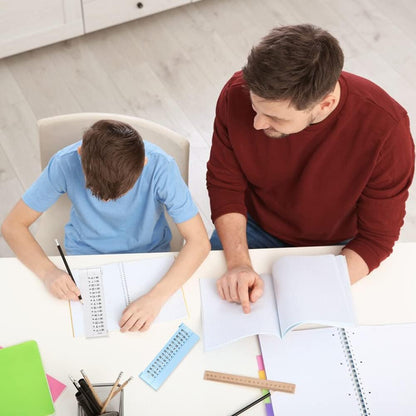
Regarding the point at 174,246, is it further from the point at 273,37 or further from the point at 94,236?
the point at 273,37

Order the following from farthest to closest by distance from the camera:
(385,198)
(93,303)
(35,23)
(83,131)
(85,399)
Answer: (35,23)
(83,131)
(385,198)
(93,303)
(85,399)

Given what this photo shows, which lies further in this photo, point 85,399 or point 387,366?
point 387,366

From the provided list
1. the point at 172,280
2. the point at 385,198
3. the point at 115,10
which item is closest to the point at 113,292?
the point at 172,280

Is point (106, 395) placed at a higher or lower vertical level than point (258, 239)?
higher

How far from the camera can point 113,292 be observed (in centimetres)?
151

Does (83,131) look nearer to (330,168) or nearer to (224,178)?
(224,178)

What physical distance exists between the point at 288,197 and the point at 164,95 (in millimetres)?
1390

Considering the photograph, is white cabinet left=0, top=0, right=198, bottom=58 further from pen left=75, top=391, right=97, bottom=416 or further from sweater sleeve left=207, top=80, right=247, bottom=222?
pen left=75, top=391, right=97, bottom=416

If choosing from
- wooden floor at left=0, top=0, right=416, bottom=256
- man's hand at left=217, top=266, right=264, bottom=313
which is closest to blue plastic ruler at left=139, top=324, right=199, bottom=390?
man's hand at left=217, top=266, right=264, bottom=313

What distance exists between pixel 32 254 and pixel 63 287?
0.14m

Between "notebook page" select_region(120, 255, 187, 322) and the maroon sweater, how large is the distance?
0.86ft

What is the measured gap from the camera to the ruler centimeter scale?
1445 mm

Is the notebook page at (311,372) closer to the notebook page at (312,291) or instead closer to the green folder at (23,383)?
the notebook page at (312,291)

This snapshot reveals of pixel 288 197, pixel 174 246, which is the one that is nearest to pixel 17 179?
pixel 174 246
